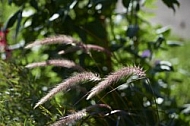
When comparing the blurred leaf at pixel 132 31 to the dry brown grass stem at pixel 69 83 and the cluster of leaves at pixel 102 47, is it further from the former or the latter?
the dry brown grass stem at pixel 69 83

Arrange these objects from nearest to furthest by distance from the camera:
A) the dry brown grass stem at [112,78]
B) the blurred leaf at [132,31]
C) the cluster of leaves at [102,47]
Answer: the dry brown grass stem at [112,78]
the cluster of leaves at [102,47]
the blurred leaf at [132,31]

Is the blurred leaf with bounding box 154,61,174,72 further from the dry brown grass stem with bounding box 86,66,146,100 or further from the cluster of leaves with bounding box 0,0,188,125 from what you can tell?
the dry brown grass stem with bounding box 86,66,146,100

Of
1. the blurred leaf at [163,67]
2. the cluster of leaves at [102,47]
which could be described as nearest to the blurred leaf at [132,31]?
the cluster of leaves at [102,47]

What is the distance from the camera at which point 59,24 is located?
334 centimetres

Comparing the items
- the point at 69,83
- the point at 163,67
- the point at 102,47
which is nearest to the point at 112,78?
the point at 69,83

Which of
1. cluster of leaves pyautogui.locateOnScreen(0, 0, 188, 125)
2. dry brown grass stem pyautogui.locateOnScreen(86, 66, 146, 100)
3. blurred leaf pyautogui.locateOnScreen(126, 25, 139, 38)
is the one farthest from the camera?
blurred leaf pyautogui.locateOnScreen(126, 25, 139, 38)

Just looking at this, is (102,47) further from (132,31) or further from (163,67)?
(163,67)

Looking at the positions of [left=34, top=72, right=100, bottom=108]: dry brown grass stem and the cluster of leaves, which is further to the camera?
the cluster of leaves

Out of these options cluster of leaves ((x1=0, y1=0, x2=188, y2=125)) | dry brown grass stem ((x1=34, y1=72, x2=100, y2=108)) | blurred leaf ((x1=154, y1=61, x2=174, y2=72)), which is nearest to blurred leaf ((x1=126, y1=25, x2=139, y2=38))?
cluster of leaves ((x1=0, y1=0, x2=188, y2=125))

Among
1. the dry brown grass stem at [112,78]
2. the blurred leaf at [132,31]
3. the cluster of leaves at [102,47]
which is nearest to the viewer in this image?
the dry brown grass stem at [112,78]

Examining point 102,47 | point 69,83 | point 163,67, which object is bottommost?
point 163,67

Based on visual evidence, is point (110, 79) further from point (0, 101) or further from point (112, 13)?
point (112, 13)

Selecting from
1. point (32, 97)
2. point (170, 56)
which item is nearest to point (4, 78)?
point (32, 97)

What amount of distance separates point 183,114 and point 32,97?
94 centimetres
